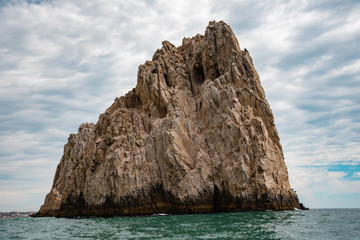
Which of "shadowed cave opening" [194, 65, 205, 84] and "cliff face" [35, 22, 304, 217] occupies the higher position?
"shadowed cave opening" [194, 65, 205, 84]

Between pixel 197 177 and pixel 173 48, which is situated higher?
pixel 173 48

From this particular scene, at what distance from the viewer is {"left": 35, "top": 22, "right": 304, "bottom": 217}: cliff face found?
A: 49.2 m

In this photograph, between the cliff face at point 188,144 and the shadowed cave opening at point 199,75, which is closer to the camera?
the cliff face at point 188,144

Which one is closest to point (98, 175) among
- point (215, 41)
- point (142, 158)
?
point (142, 158)

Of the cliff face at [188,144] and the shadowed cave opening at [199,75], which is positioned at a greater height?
the shadowed cave opening at [199,75]

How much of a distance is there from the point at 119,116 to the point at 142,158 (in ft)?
38.2

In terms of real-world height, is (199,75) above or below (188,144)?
above

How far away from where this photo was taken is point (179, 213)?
163ft

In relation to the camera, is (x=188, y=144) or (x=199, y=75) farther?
(x=199, y=75)

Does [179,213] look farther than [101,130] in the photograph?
No

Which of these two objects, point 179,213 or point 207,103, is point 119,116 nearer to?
point 207,103

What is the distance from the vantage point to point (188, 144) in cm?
5625

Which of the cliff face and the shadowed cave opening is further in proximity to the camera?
the shadowed cave opening

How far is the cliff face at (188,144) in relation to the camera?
4919cm
